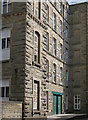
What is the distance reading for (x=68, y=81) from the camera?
107 feet

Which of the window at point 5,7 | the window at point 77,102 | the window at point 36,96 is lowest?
the window at point 77,102

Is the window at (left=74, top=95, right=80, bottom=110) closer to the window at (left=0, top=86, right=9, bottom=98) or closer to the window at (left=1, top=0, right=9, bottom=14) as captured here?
the window at (left=0, top=86, right=9, bottom=98)

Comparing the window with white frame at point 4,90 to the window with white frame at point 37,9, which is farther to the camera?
the window with white frame at point 37,9

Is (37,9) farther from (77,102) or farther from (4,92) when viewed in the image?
(77,102)

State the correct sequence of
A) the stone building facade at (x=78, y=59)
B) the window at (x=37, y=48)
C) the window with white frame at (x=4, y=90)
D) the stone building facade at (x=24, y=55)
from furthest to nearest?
the stone building facade at (x=78, y=59)
the window at (x=37, y=48)
the window with white frame at (x=4, y=90)
the stone building facade at (x=24, y=55)

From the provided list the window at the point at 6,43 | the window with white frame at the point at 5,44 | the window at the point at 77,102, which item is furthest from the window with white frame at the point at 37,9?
the window at the point at 77,102

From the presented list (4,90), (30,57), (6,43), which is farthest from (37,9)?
(4,90)

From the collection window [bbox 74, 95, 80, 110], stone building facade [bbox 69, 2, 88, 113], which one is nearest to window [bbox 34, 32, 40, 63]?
stone building facade [bbox 69, 2, 88, 113]

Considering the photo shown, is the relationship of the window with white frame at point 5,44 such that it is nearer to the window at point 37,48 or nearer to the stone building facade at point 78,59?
the window at point 37,48

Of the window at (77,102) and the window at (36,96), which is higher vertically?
the window at (36,96)

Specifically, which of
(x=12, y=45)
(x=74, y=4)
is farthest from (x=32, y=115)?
(x=74, y=4)

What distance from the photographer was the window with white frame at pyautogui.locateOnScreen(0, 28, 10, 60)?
17656 millimetres

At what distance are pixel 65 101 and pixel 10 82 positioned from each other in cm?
1533

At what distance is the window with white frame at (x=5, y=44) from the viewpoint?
1766 centimetres
